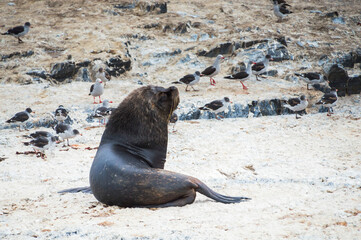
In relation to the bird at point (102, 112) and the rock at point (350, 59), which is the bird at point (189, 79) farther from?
the rock at point (350, 59)

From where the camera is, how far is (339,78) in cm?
1401

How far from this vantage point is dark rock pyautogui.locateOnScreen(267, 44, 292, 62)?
48.5 ft

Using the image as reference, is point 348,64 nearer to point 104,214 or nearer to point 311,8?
point 311,8

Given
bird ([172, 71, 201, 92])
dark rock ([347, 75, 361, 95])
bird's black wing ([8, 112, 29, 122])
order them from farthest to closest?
dark rock ([347, 75, 361, 95]) → bird ([172, 71, 201, 92]) → bird's black wing ([8, 112, 29, 122])

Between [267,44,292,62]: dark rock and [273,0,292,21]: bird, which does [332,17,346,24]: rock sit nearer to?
[273,0,292,21]: bird

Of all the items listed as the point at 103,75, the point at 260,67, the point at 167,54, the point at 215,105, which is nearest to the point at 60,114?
the point at 103,75

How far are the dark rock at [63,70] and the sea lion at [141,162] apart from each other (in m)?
8.56

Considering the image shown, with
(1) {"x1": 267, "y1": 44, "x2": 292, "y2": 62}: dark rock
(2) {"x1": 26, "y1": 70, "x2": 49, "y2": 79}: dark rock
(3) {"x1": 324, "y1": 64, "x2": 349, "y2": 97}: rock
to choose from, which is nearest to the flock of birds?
(3) {"x1": 324, "y1": 64, "x2": 349, "y2": 97}: rock

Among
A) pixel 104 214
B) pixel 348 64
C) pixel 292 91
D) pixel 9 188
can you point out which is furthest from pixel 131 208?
pixel 348 64

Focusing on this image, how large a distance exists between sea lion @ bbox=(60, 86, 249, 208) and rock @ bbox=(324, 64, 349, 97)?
10.1 metres

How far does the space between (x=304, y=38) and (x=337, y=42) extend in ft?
3.99

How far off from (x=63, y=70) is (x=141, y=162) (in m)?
9.07

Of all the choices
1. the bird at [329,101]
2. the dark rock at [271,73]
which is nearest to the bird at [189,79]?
the dark rock at [271,73]

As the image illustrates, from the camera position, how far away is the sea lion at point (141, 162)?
4551mm
